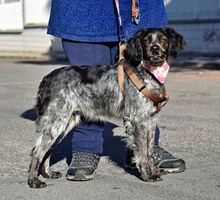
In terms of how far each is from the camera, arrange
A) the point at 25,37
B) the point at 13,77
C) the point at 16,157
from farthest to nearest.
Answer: the point at 25,37
the point at 13,77
the point at 16,157

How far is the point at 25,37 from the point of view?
108 ft

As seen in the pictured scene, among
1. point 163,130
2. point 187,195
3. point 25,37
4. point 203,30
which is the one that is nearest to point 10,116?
point 163,130

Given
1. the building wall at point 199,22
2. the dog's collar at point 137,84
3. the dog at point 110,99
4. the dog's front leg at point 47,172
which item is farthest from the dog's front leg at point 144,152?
the building wall at point 199,22

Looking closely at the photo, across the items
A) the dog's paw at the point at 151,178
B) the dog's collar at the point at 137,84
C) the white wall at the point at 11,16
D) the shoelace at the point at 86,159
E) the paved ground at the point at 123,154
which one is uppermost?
the dog's collar at the point at 137,84

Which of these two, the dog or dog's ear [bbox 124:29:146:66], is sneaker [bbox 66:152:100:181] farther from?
dog's ear [bbox 124:29:146:66]

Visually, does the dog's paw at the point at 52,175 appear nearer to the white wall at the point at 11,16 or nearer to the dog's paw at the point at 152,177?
the dog's paw at the point at 152,177

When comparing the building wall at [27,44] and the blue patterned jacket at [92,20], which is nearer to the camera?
the blue patterned jacket at [92,20]

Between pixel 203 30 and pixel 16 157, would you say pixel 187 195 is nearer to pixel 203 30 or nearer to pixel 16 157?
pixel 16 157

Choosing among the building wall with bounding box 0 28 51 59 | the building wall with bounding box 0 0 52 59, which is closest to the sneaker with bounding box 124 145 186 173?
the building wall with bounding box 0 28 51 59

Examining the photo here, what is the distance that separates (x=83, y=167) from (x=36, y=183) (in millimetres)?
520

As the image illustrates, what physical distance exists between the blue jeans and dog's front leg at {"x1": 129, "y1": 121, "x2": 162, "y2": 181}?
53 cm

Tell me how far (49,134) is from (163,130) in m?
3.06

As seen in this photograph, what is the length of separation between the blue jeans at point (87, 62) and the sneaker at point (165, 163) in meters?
0.31

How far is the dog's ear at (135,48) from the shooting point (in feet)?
17.9
